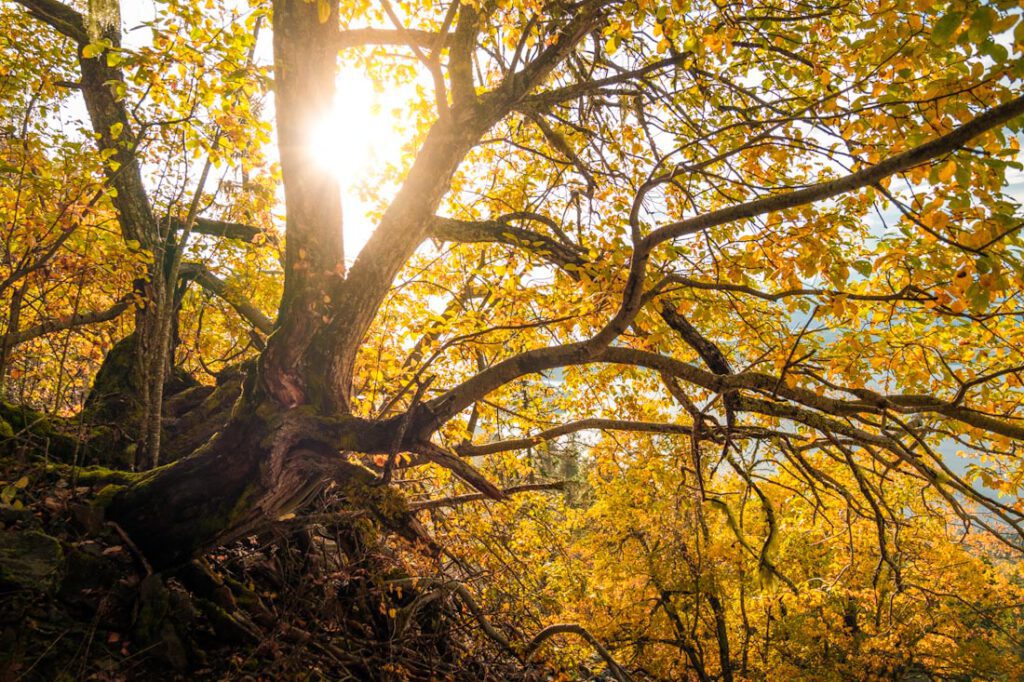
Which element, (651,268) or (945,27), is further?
(651,268)

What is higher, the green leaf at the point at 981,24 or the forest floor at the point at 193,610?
the green leaf at the point at 981,24

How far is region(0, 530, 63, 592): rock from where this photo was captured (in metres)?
3.10

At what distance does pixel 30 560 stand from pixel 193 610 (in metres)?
1.04

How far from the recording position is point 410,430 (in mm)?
3623

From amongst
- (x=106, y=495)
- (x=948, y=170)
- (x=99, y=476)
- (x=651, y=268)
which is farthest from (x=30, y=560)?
(x=948, y=170)

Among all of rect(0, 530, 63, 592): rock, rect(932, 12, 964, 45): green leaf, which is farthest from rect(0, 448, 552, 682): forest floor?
rect(932, 12, 964, 45): green leaf

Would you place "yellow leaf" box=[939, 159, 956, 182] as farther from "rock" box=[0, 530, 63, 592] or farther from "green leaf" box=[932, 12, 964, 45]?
"rock" box=[0, 530, 63, 592]

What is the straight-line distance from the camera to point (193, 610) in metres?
3.71

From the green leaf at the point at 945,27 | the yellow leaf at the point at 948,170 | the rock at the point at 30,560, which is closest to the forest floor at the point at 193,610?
the rock at the point at 30,560

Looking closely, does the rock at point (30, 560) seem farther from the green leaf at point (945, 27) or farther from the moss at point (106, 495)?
the green leaf at point (945, 27)

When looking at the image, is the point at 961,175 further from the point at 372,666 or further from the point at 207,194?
the point at 207,194

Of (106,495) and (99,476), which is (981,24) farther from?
(99,476)

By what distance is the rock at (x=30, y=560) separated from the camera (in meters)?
3.10

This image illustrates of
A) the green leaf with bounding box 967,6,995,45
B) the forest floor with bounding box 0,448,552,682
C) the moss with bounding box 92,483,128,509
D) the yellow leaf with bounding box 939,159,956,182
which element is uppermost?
the green leaf with bounding box 967,6,995,45
